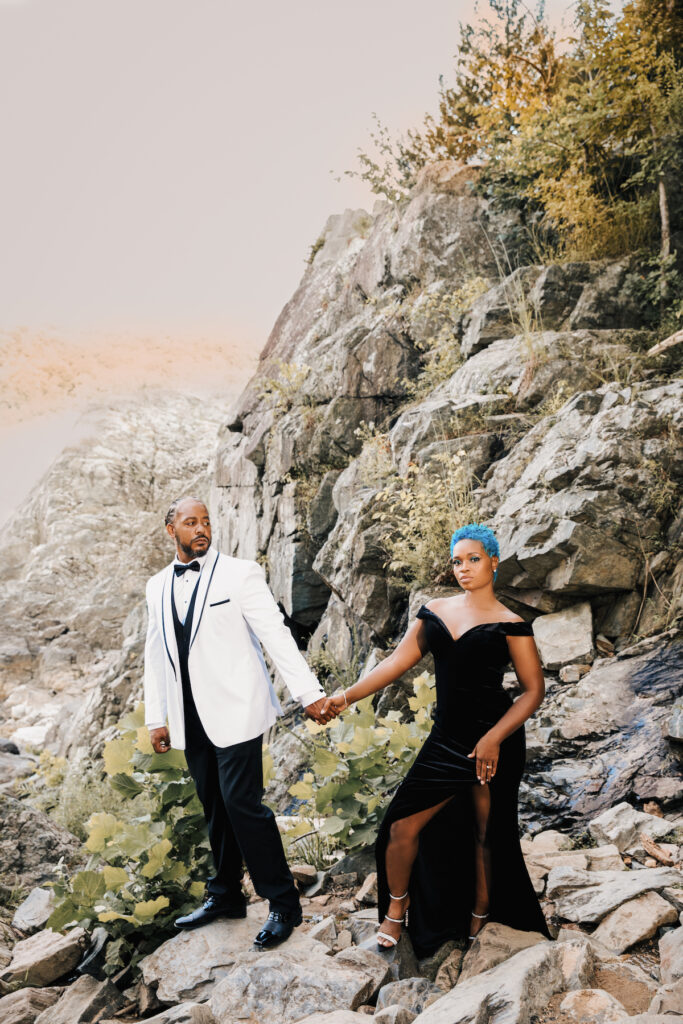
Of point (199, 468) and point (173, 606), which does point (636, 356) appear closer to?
point (173, 606)

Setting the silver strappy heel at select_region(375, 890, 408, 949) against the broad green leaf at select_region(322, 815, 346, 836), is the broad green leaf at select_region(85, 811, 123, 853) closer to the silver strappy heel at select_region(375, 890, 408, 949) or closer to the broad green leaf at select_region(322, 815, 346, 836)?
the broad green leaf at select_region(322, 815, 346, 836)

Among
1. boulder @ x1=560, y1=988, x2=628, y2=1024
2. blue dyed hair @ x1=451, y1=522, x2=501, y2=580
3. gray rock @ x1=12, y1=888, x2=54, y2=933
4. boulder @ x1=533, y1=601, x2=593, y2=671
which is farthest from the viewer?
boulder @ x1=533, y1=601, x2=593, y2=671

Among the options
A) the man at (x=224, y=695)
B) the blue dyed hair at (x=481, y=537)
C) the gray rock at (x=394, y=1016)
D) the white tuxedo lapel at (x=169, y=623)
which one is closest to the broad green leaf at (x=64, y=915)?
the man at (x=224, y=695)

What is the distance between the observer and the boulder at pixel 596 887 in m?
2.85

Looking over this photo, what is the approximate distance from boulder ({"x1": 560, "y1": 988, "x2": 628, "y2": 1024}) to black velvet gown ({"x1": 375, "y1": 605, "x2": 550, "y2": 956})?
0.61 m

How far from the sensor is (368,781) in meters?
3.79

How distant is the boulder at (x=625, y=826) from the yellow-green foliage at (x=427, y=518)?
7.87ft

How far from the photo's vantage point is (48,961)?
344cm

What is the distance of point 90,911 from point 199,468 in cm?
2364

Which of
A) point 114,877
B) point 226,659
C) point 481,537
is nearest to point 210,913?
point 114,877

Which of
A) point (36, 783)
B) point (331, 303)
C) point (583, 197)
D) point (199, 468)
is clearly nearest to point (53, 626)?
point (199, 468)

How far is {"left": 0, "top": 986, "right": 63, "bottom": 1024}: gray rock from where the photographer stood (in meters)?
3.05

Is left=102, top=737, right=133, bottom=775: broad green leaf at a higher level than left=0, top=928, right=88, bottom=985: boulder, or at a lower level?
higher

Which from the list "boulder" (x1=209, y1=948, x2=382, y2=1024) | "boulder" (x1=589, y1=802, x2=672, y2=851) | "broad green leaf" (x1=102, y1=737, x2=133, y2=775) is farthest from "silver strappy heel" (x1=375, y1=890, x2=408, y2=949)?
"broad green leaf" (x1=102, y1=737, x2=133, y2=775)
